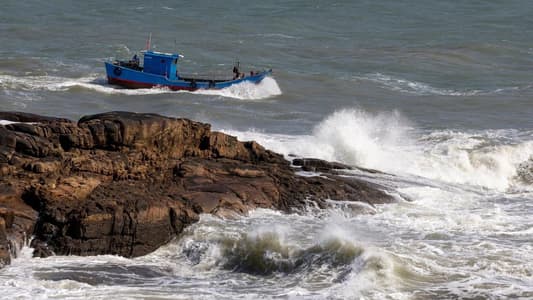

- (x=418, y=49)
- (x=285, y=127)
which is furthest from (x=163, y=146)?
(x=418, y=49)

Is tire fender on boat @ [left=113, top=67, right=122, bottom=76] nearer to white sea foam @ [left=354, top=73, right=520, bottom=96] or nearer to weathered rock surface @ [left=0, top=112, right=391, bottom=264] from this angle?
white sea foam @ [left=354, top=73, right=520, bottom=96]

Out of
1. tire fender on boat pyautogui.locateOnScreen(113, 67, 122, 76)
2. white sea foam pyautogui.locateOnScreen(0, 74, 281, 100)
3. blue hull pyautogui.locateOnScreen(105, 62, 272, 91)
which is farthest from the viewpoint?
tire fender on boat pyautogui.locateOnScreen(113, 67, 122, 76)

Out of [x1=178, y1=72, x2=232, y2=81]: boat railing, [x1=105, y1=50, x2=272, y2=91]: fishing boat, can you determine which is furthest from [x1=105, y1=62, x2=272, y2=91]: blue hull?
[x1=178, y1=72, x2=232, y2=81]: boat railing

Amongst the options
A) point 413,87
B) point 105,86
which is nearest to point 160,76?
point 105,86

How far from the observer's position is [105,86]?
35594 millimetres

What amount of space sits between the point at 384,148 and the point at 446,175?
5.86 ft

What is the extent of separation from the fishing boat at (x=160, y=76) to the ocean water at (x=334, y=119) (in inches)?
19.1

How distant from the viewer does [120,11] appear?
5300cm

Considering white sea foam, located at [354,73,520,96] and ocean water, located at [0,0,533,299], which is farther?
white sea foam, located at [354,73,520,96]

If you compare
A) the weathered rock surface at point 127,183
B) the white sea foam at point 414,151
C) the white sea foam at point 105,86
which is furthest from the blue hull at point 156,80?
the weathered rock surface at point 127,183

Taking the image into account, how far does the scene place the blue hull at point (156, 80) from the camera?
35.3 metres

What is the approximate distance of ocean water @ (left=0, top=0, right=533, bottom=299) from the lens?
44.0 feet

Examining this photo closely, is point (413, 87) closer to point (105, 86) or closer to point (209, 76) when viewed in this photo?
point (209, 76)

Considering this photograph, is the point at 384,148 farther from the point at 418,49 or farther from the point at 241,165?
the point at 418,49
